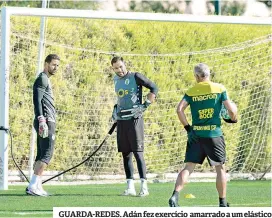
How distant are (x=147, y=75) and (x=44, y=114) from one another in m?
4.24

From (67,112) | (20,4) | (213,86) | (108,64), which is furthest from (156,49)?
(20,4)

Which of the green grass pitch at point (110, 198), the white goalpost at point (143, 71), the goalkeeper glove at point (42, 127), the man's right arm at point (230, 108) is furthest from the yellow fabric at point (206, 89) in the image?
the white goalpost at point (143, 71)

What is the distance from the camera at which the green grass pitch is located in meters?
11.0

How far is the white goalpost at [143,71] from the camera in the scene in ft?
50.4

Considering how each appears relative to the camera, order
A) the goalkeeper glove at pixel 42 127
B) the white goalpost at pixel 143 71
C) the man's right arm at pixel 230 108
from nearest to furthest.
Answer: the man's right arm at pixel 230 108, the goalkeeper glove at pixel 42 127, the white goalpost at pixel 143 71

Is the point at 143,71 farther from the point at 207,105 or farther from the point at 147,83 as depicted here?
the point at 207,105

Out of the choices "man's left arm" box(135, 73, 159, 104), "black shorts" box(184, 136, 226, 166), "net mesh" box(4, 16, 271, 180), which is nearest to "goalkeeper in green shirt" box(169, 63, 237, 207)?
"black shorts" box(184, 136, 226, 166)

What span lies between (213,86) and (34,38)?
5.63 m

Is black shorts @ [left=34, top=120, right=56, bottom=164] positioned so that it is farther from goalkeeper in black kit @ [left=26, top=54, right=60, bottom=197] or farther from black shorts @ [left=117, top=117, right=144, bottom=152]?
black shorts @ [left=117, top=117, right=144, bottom=152]

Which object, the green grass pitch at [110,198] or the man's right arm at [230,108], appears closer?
the man's right arm at [230,108]

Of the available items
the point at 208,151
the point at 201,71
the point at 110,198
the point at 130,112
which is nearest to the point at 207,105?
the point at 201,71

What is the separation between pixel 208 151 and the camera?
10492 mm

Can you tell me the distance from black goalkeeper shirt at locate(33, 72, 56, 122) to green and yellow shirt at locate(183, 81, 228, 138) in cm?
252

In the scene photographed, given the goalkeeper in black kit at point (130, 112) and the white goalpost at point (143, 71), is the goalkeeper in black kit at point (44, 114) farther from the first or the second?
the white goalpost at point (143, 71)
